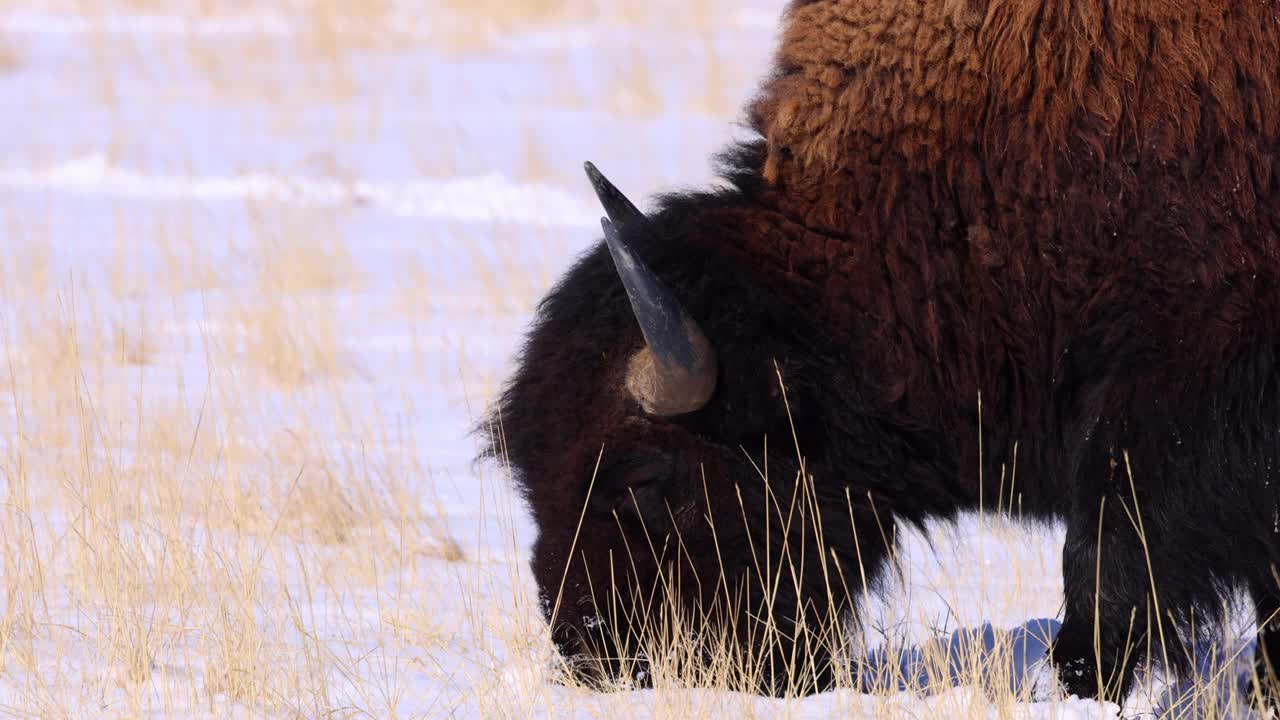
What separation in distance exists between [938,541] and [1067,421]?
69.5 inches

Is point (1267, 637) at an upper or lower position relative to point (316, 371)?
upper

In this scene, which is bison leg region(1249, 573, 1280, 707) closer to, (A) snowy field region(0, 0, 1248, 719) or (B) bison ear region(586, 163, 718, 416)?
(A) snowy field region(0, 0, 1248, 719)

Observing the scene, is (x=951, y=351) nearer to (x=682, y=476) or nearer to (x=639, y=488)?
(x=682, y=476)

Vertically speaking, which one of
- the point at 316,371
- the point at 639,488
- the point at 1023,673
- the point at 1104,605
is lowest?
the point at 316,371

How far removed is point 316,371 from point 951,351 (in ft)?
14.4

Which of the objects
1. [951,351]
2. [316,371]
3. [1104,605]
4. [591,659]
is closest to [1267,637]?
[1104,605]

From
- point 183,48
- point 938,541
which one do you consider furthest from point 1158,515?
point 183,48

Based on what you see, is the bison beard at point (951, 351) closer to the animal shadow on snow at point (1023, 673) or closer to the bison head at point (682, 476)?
the bison head at point (682, 476)

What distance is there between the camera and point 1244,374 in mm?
4008

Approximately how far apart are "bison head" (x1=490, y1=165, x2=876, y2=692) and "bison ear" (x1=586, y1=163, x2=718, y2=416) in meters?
0.01

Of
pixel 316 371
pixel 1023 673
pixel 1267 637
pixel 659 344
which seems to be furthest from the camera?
pixel 316 371

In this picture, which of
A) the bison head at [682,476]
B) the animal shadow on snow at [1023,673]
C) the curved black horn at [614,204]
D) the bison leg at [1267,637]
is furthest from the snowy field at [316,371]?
the curved black horn at [614,204]

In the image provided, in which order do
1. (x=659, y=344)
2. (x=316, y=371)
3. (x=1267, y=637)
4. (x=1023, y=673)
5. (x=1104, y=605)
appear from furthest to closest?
(x=316, y=371) < (x=1267, y=637) < (x=1023, y=673) < (x=1104, y=605) < (x=659, y=344)

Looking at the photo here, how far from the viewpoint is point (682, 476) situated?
4.16 meters
